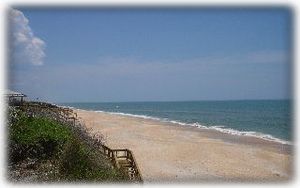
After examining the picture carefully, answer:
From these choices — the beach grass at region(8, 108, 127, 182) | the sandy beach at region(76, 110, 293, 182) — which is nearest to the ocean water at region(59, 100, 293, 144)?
the sandy beach at region(76, 110, 293, 182)

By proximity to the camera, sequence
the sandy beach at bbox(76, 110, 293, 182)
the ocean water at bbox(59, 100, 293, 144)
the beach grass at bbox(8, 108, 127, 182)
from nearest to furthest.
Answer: the beach grass at bbox(8, 108, 127, 182), the sandy beach at bbox(76, 110, 293, 182), the ocean water at bbox(59, 100, 293, 144)

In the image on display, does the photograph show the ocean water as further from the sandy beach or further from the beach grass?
the beach grass

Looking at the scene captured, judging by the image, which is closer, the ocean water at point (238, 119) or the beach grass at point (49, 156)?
the beach grass at point (49, 156)

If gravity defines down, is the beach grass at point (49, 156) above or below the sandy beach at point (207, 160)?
above

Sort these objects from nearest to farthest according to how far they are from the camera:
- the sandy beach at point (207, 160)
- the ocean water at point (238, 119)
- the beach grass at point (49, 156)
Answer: the beach grass at point (49, 156), the sandy beach at point (207, 160), the ocean water at point (238, 119)

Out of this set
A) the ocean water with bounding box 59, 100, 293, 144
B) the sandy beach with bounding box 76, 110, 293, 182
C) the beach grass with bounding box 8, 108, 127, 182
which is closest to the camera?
the beach grass with bounding box 8, 108, 127, 182

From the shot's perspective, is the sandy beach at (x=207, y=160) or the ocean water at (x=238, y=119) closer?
the sandy beach at (x=207, y=160)

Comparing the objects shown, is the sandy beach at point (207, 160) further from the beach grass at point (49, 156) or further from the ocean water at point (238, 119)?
the beach grass at point (49, 156)

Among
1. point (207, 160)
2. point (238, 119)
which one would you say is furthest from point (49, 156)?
point (238, 119)

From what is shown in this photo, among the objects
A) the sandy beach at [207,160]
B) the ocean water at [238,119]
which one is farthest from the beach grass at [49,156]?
the ocean water at [238,119]

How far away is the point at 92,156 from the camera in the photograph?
14.9 metres

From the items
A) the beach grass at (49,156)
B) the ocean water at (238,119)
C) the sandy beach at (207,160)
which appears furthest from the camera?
the ocean water at (238,119)

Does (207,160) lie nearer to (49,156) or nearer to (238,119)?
(49,156)

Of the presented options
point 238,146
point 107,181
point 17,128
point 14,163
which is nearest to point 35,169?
point 14,163
